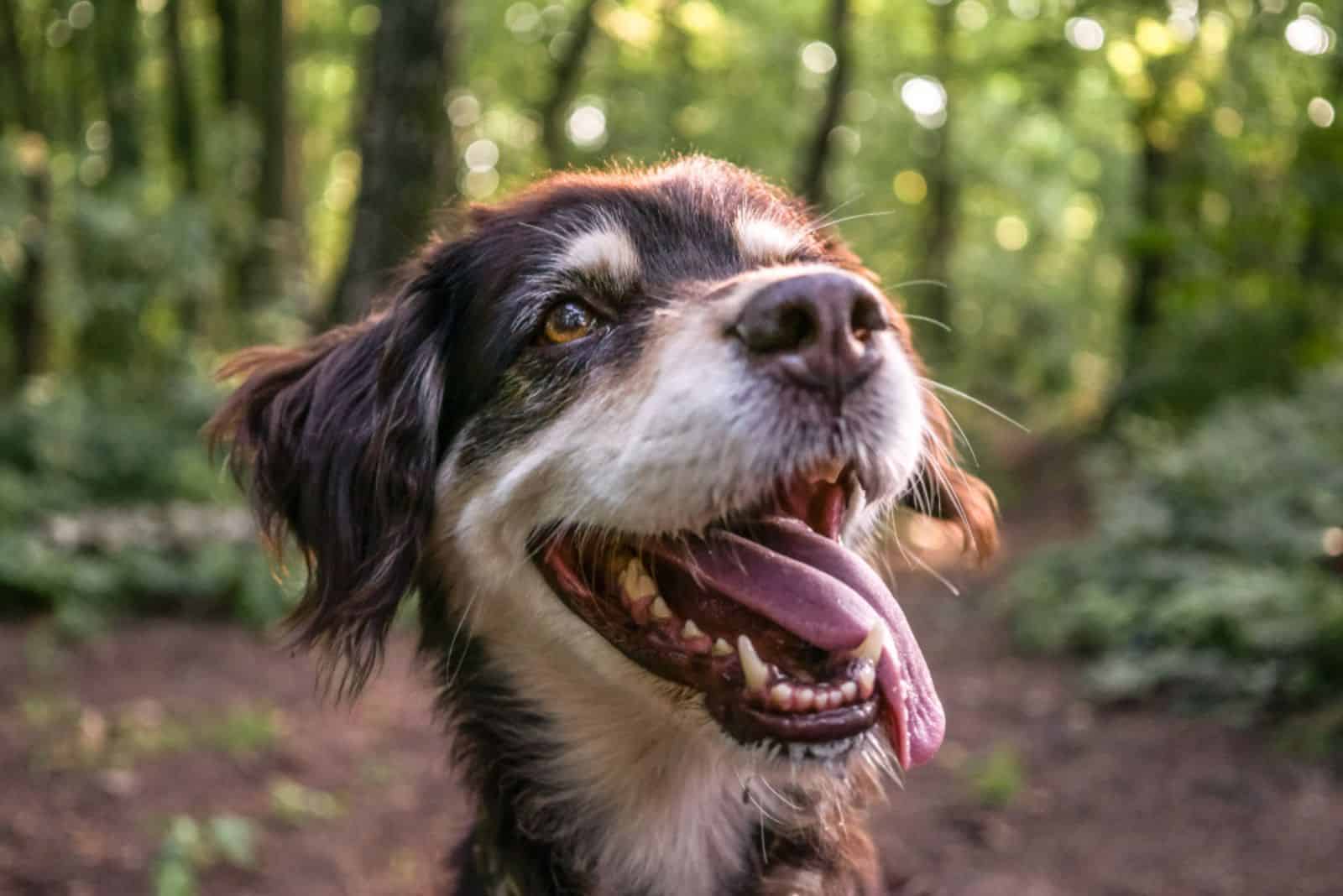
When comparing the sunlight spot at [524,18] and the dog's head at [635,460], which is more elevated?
the dog's head at [635,460]

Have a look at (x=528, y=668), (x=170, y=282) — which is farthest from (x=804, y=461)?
(x=170, y=282)

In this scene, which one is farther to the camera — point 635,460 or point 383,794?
point 383,794

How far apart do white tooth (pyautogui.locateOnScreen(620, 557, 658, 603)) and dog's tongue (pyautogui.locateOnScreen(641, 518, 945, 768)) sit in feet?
0.30

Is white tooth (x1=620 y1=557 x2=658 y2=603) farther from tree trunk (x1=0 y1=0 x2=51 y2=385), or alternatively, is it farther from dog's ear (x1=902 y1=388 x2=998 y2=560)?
tree trunk (x1=0 y1=0 x2=51 y2=385)

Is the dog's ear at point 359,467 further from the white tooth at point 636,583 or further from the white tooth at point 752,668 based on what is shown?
the white tooth at point 752,668

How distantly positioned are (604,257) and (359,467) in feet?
2.57

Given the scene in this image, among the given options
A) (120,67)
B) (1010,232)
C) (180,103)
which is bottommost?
(1010,232)

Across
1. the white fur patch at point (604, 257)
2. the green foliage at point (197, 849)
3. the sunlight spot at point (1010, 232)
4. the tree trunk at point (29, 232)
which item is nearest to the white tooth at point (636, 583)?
the white fur patch at point (604, 257)

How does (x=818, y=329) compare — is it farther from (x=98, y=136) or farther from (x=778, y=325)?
(x=98, y=136)

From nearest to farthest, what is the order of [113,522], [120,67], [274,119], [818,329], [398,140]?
[818,329] → [398,140] → [113,522] → [120,67] → [274,119]

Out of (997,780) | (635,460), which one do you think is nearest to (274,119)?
(997,780)

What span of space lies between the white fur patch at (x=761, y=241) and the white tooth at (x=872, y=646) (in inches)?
41.8

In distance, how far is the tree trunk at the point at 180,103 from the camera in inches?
510

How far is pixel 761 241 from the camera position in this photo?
3018mm
